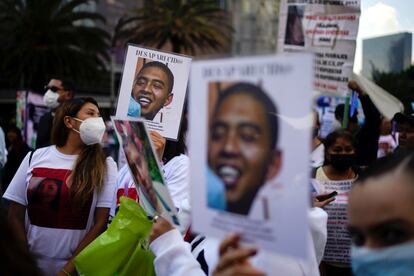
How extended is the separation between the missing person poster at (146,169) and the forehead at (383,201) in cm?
75

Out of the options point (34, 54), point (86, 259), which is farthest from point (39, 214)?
point (34, 54)

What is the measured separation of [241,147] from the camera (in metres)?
1.54

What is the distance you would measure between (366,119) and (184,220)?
3.03 meters

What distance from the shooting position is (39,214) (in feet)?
11.3

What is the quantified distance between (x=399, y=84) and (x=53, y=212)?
5.48 m

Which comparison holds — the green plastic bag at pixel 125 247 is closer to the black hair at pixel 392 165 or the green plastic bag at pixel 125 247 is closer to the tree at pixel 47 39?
the black hair at pixel 392 165

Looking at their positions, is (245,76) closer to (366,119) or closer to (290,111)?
(290,111)

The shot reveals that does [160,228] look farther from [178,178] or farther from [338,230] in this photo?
[338,230]

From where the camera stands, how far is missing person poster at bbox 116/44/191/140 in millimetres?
3334

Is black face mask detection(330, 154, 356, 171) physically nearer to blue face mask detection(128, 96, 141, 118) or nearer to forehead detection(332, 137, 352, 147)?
forehead detection(332, 137, 352, 147)

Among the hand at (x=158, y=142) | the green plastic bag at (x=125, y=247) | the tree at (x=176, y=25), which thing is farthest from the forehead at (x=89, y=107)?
the tree at (x=176, y=25)

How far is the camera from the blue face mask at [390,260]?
4.80 ft

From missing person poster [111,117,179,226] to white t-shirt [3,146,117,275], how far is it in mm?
1168

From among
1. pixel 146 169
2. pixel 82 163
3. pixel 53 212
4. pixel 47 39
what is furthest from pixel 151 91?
pixel 47 39
